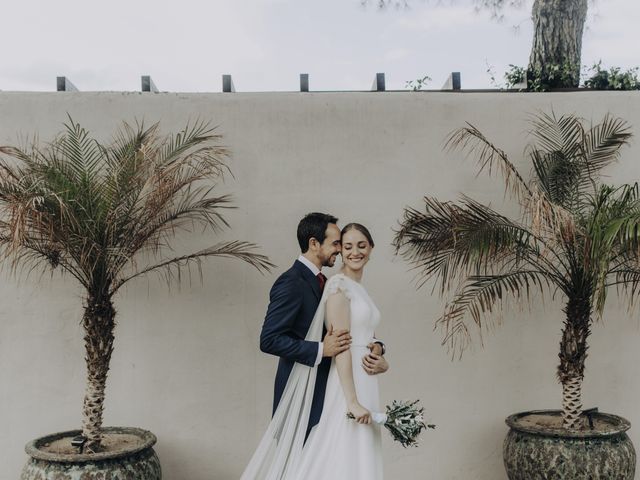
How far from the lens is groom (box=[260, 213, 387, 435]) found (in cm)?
398

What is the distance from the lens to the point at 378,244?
20.2ft

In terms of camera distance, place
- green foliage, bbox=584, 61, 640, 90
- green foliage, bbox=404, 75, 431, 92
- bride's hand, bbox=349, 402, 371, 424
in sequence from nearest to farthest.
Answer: bride's hand, bbox=349, 402, 371, 424, green foliage, bbox=584, 61, 640, 90, green foliage, bbox=404, 75, 431, 92

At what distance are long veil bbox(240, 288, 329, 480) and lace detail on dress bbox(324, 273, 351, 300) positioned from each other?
0.05 m

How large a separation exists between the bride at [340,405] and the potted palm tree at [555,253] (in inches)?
54.3

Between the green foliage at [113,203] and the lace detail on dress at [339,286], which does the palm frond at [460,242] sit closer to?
the green foliage at [113,203]

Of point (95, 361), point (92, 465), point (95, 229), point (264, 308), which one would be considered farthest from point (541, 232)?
point (92, 465)

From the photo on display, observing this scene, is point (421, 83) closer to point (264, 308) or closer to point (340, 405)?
point (264, 308)

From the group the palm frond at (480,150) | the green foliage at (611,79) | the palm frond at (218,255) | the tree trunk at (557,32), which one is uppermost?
the tree trunk at (557,32)

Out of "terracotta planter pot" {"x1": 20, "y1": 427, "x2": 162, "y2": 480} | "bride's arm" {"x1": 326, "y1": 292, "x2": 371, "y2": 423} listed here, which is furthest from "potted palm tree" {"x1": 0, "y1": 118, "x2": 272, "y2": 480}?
"bride's arm" {"x1": 326, "y1": 292, "x2": 371, "y2": 423}

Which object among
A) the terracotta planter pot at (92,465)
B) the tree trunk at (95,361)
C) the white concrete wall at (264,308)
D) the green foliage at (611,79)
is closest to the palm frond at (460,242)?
the white concrete wall at (264,308)

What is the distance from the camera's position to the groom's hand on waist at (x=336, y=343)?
12.9 feet

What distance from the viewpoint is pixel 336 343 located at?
3.93 m

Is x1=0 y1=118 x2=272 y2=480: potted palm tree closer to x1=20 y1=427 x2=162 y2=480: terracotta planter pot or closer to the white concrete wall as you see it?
x1=20 y1=427 x2=162 y2=480: terracotta planter pot

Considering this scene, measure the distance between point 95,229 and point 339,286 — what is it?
6.21ft
